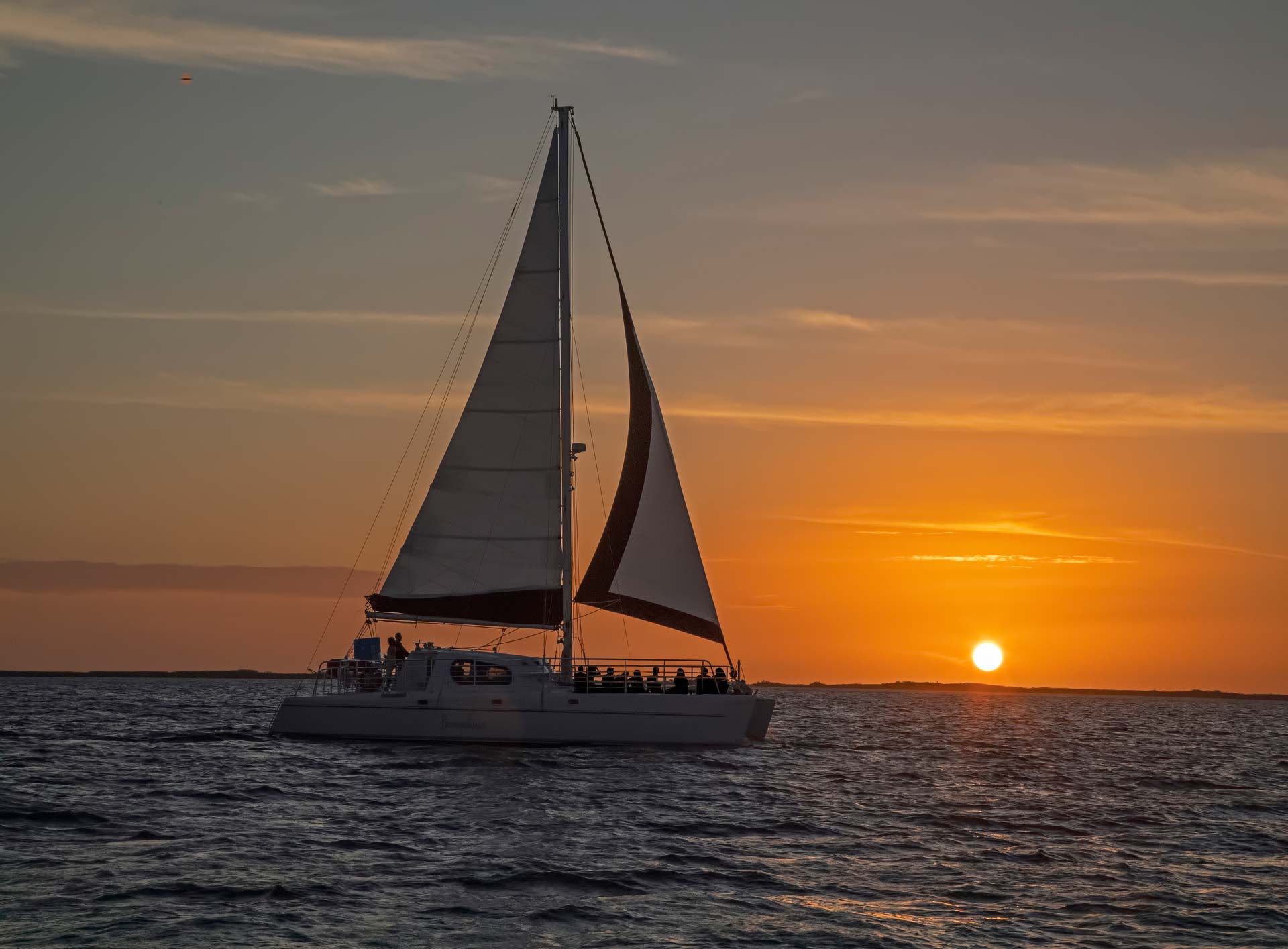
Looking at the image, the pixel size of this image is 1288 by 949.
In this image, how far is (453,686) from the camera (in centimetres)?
3269

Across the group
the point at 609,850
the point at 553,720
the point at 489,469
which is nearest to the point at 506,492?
the point at 489,469

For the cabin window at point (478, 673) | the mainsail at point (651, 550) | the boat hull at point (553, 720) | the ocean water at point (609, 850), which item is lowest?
the ocean water at point (609, 850)

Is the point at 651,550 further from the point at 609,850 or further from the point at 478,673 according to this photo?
the point at 609,850

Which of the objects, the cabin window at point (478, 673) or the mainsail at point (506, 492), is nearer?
the cabin window at point (478, 673)

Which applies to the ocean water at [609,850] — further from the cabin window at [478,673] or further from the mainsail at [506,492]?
the mainsail at [506,492]

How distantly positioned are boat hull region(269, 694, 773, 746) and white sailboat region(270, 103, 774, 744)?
2.3 inches

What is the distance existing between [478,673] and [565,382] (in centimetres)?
796

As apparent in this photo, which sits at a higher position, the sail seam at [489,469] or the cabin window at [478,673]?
the sail seam at [489,469]

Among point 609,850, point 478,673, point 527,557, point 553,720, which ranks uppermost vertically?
point 527,557

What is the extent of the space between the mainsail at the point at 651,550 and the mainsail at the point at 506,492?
1437 millimetres

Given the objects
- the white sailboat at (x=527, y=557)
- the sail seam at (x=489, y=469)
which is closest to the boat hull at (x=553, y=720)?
the white sailboat at (x=527, y=557)

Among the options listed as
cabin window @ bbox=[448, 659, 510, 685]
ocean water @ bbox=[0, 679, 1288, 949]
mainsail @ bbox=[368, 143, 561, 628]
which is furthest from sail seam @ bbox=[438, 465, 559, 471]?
ocean water @ bbox=[0, 679, 1288, 949]

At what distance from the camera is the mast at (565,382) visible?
111 ft

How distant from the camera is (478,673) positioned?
3306 cm
